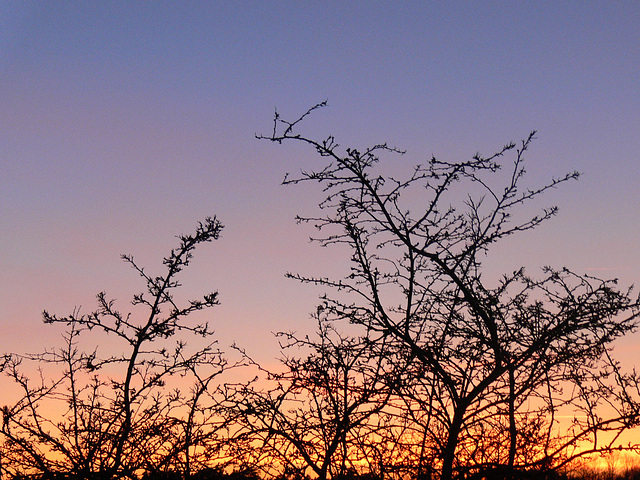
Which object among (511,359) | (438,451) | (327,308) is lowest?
(438,451)

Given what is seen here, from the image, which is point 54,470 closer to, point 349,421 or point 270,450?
point 270,450

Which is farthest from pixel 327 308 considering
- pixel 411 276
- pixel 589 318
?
pixel 589 318

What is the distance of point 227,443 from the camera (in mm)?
7902

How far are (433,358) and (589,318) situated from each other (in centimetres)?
175

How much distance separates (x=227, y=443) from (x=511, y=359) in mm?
3238

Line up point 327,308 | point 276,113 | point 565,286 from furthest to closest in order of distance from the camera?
point 565,286, point 327,308, point 276,113

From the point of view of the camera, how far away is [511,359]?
7512 millimetres

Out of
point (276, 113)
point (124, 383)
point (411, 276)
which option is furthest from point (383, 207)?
point (124, 383)

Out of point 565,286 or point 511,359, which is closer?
point 511,359

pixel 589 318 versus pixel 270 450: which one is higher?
pixel 589 318

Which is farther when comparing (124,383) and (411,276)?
(124,383)

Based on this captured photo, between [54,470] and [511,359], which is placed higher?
[511,359]

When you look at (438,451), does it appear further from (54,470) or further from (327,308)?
(54,470)

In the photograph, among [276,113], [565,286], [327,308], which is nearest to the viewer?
[276,113]
